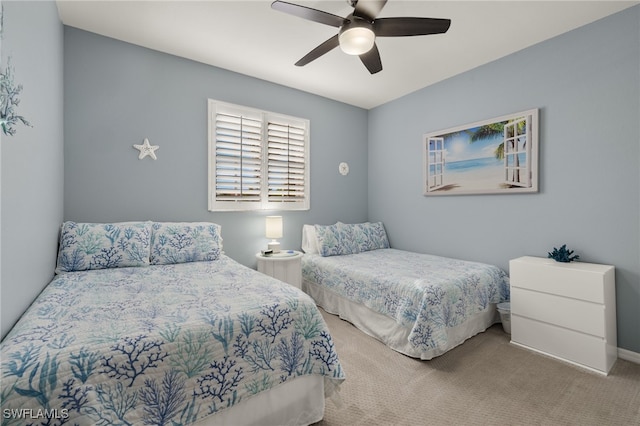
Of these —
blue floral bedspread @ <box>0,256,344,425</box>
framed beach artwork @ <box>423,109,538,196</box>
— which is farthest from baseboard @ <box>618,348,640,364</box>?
blue floral bedspread @ <box>0,256,344,425</box>

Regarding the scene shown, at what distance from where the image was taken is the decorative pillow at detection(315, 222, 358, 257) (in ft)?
11.5

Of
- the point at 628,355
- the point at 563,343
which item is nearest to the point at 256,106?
the point at 563,343

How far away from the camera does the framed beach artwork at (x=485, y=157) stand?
9.04 feet

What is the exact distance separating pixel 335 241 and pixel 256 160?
1.41 meters

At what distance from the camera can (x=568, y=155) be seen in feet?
8.28

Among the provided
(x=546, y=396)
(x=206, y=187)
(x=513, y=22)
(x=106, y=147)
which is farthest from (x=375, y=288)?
(x=106, y=147)

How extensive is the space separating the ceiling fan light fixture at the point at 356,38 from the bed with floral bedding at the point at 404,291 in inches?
73.7

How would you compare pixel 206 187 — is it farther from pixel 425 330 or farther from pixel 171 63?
pixel 425 330

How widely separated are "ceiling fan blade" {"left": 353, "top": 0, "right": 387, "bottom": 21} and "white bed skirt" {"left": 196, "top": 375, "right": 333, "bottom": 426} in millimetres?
2248

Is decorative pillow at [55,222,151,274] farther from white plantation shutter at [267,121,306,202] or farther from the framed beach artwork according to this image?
the framed beach artwork

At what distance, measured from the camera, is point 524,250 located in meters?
2.81

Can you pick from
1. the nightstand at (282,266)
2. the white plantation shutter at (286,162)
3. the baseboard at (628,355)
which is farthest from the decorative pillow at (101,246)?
the baseboard at (628,355)

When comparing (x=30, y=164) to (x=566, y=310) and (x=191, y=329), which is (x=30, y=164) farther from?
(x=566, y=310)

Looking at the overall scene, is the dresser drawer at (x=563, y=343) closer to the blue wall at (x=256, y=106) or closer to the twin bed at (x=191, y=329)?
the twin bed at (x=191, y=329)
